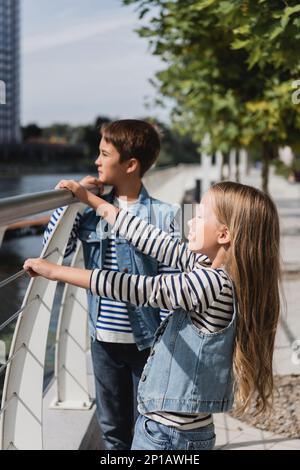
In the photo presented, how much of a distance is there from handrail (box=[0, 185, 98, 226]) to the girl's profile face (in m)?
0.48

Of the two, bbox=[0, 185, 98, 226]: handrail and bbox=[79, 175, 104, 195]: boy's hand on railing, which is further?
bbox=[79, 175, 104, 195]: boy's hand on railing

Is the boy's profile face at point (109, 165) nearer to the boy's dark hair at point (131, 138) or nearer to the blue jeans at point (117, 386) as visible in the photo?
the boy's dark hair at point (131, 138)

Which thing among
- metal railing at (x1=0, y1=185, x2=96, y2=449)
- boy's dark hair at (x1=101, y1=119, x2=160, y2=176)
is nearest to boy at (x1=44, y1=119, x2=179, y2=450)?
boy's dark hair at (x1=101, y1=119, x2=160, y2=176)

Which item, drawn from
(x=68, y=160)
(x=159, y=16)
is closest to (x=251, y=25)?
(x=159, y=16)

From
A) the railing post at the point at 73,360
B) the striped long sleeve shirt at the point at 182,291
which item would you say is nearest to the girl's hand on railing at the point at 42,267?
the striped long sleeve shirt at the point at 182,291

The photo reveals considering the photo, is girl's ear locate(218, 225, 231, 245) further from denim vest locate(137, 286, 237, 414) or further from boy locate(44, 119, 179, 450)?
boy locate(44, 119, 179, 450)

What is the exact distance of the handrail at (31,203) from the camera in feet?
5.96

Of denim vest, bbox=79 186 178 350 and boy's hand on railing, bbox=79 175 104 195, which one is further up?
boy's hand on railing, bbox=79 175 104 195

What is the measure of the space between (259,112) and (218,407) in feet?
23.4

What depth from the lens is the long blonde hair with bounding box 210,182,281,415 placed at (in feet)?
6.23

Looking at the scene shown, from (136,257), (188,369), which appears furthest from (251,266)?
(136,257)

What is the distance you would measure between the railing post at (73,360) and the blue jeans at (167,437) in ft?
5.46

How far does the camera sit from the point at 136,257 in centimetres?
247

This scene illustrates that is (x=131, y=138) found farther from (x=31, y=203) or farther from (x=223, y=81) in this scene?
(x=223, y=81)
